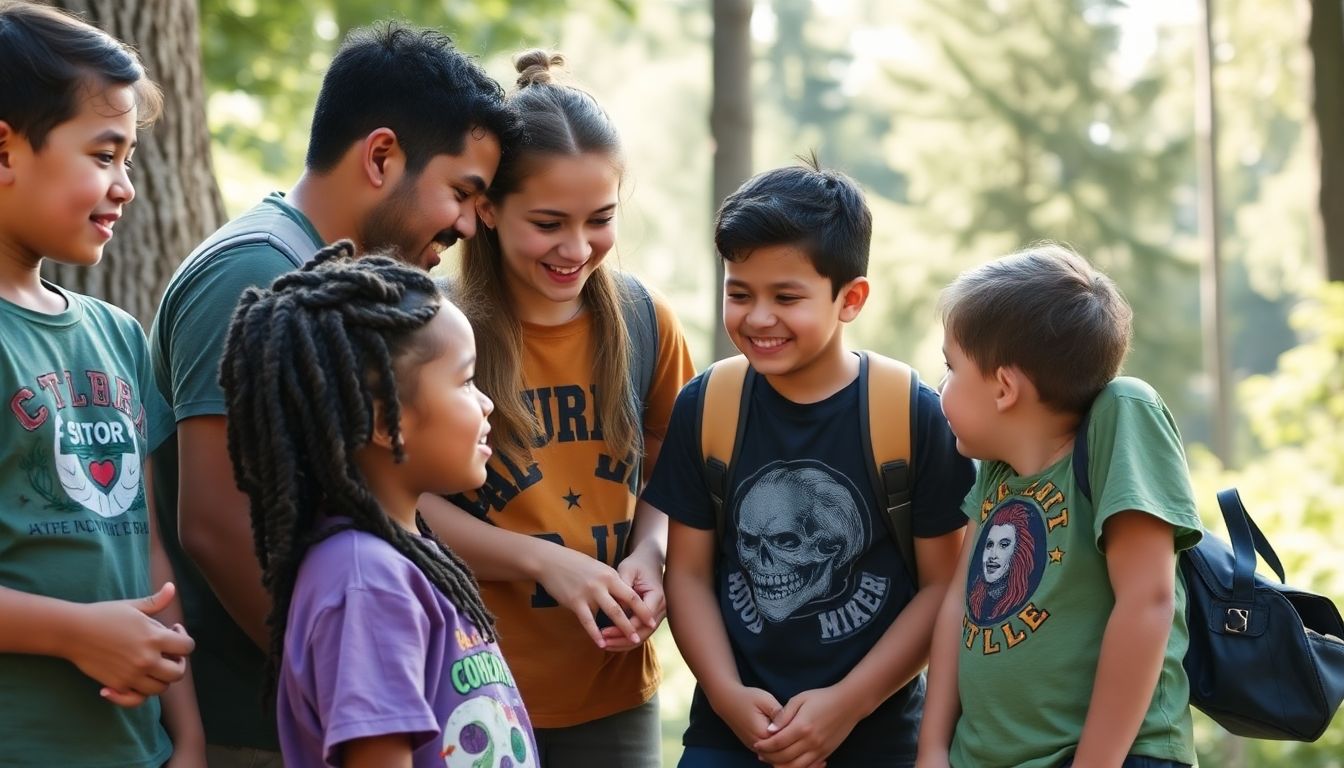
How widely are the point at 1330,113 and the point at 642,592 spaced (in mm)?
7511

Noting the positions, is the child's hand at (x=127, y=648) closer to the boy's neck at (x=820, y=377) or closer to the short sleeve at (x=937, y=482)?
the boy's neck at (x=820, y=377)

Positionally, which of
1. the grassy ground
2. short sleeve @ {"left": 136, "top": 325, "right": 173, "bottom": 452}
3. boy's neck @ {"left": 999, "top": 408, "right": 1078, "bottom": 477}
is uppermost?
short sleeve @ {"left": 136, "top": 325, "right": 173, "bottom": 452}

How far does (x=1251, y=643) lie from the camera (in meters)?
2.72

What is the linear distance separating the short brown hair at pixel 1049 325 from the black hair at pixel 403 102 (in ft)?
4.05

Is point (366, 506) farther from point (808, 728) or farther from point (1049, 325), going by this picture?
point (1049, 325)

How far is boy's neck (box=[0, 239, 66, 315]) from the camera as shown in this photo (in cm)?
253

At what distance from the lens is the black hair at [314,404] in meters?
2.29

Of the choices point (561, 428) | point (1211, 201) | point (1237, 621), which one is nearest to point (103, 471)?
point (561, 428)

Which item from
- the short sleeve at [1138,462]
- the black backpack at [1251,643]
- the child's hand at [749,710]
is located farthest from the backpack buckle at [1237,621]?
the child's hand at [749,710]

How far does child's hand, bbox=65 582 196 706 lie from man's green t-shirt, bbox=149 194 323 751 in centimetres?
26

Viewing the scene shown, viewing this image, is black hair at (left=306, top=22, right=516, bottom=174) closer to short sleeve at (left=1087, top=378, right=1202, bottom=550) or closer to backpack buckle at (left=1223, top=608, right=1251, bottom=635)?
A: short sleeve at (left=1087, top=378, right=1202, bottom=550)

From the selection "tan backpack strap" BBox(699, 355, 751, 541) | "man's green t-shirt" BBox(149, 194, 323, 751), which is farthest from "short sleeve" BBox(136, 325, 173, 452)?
"tan backpack strap" BBox(699, 355, 751, 541)

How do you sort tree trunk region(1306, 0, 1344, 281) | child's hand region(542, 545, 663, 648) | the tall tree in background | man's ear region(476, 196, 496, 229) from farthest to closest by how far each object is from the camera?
the tall tree in background → tree trunk region(1306, 0, 1344, 281) → man's ear region(476, 196, 496, 229) → child's hand region(542, 545, 663, 648)

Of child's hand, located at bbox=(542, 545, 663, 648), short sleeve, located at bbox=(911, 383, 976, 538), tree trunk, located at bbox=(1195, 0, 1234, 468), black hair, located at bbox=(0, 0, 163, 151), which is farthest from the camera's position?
tree trunk, located at bbox=(1195, 0, 1234, 468)
